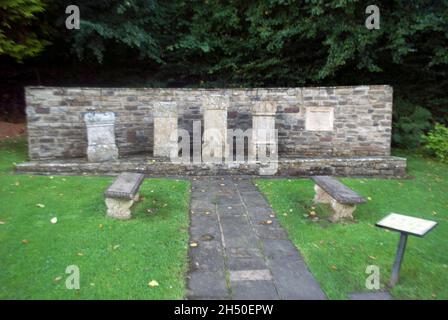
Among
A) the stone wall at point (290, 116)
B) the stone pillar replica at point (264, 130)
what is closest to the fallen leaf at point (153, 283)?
the stone pillar replica at point (264, 130)

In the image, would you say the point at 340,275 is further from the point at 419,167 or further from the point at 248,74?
the point at 248,74

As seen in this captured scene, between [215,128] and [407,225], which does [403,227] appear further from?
[215,128]

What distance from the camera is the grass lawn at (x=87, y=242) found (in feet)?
11.0

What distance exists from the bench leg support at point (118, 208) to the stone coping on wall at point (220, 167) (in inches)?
89.5

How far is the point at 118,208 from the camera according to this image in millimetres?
4973

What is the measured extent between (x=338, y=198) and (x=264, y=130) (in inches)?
127

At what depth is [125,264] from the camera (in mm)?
3768

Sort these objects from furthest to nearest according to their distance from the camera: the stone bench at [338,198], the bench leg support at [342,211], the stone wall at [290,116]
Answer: the stone wall at [290,116] → the bench leg support at [342,211] → the stone bench at [338,198]

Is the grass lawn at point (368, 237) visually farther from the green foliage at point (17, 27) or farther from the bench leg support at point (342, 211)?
the green foliage at point (17, 27)

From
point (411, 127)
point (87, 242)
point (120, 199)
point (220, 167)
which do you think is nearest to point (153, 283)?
point (87, 242)

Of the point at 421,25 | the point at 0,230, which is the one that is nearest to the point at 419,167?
the point at 421,25

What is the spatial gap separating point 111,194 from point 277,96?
5.11 m

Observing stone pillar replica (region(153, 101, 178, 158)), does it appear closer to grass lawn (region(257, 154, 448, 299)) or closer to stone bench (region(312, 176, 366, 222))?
grass lawn (region(257, 154, 448, 299))

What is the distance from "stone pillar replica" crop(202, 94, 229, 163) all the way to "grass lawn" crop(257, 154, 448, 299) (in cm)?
123
